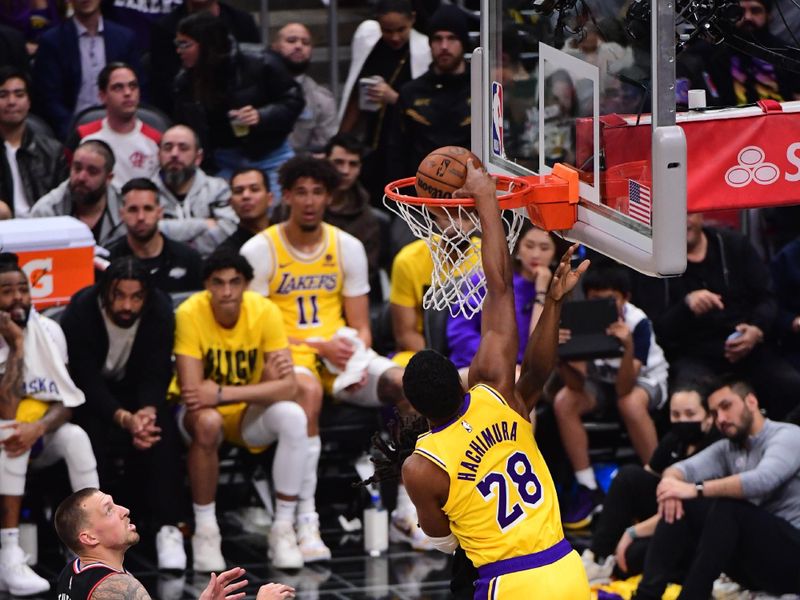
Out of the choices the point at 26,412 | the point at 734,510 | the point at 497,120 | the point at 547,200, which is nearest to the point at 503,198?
the point at 547,200

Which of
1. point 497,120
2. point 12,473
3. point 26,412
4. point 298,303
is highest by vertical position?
point 497,120

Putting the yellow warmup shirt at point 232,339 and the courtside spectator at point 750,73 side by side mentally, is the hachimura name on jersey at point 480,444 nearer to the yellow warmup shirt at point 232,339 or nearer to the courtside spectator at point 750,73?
the courtside spectator at point 750,73

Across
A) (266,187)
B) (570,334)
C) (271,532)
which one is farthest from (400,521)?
(266,187)

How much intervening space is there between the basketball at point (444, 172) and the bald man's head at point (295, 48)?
15.6 ft

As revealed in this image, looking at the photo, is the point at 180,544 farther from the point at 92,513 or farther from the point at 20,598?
the point at 92,513

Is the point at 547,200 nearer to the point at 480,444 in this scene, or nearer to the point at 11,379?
the point at 480,444

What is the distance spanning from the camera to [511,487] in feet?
20.1

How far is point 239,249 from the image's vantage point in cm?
979

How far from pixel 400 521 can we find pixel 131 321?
2.02m

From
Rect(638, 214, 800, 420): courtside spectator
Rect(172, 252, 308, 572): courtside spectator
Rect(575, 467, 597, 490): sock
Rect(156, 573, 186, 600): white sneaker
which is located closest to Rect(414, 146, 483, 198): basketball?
Rect(172, 252, 308, 572): courtside spectator

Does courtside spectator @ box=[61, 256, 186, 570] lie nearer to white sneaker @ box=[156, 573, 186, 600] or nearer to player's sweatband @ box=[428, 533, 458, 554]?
white sneaker @ box=[156, 573, 186, 600]

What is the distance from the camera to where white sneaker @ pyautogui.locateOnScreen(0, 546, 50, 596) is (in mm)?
8453

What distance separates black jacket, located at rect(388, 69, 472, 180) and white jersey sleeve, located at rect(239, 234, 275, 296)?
5.35ft

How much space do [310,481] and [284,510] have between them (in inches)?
9.9
